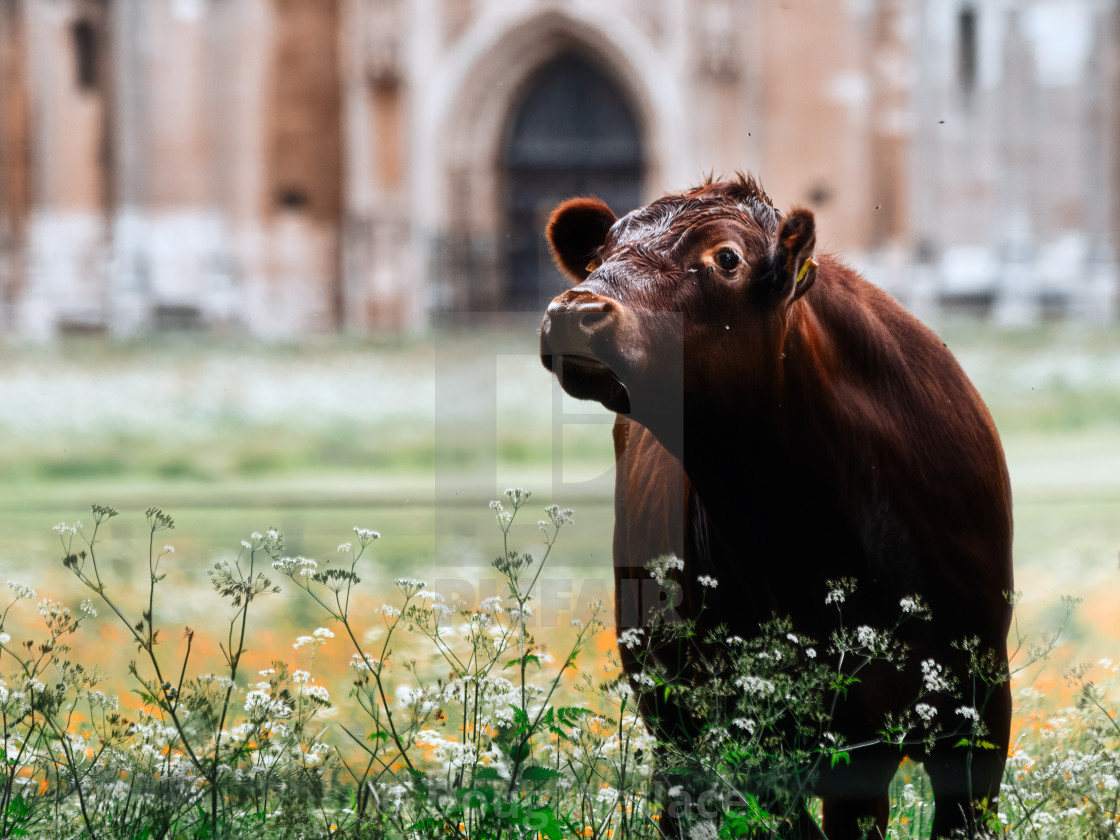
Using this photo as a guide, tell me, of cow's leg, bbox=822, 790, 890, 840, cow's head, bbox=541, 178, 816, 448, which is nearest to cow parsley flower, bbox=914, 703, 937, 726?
cow's leg, bbox=822, 790, 890, 840

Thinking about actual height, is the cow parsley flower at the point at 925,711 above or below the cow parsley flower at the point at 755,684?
below

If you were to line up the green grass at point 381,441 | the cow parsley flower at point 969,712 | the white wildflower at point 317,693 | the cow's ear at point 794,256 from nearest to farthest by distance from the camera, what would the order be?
the cow's ear at point 794,256
the cow parsley flower at point 969,712
the white wildflower at point 317,693
the green grass at point 381,441

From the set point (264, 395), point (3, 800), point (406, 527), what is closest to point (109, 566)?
point (406, 527)

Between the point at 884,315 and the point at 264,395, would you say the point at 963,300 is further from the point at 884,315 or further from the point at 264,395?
the point at 884,315

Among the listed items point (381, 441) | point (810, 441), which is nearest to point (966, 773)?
point (810, 441)

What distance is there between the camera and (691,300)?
2.33 metres

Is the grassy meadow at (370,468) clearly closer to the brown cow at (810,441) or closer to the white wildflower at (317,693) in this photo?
the brown cow at (810,441)

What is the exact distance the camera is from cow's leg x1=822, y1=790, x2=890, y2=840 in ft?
8.77

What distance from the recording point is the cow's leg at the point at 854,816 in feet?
8.77

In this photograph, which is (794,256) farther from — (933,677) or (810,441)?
(933,677)

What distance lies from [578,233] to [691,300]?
0.53 m

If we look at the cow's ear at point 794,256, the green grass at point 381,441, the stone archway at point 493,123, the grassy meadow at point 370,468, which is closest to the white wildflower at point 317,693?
the cow's ear at point 794,256

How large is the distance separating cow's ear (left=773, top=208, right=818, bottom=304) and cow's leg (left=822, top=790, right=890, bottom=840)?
3.61 ft

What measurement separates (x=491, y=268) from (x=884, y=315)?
597 inches
